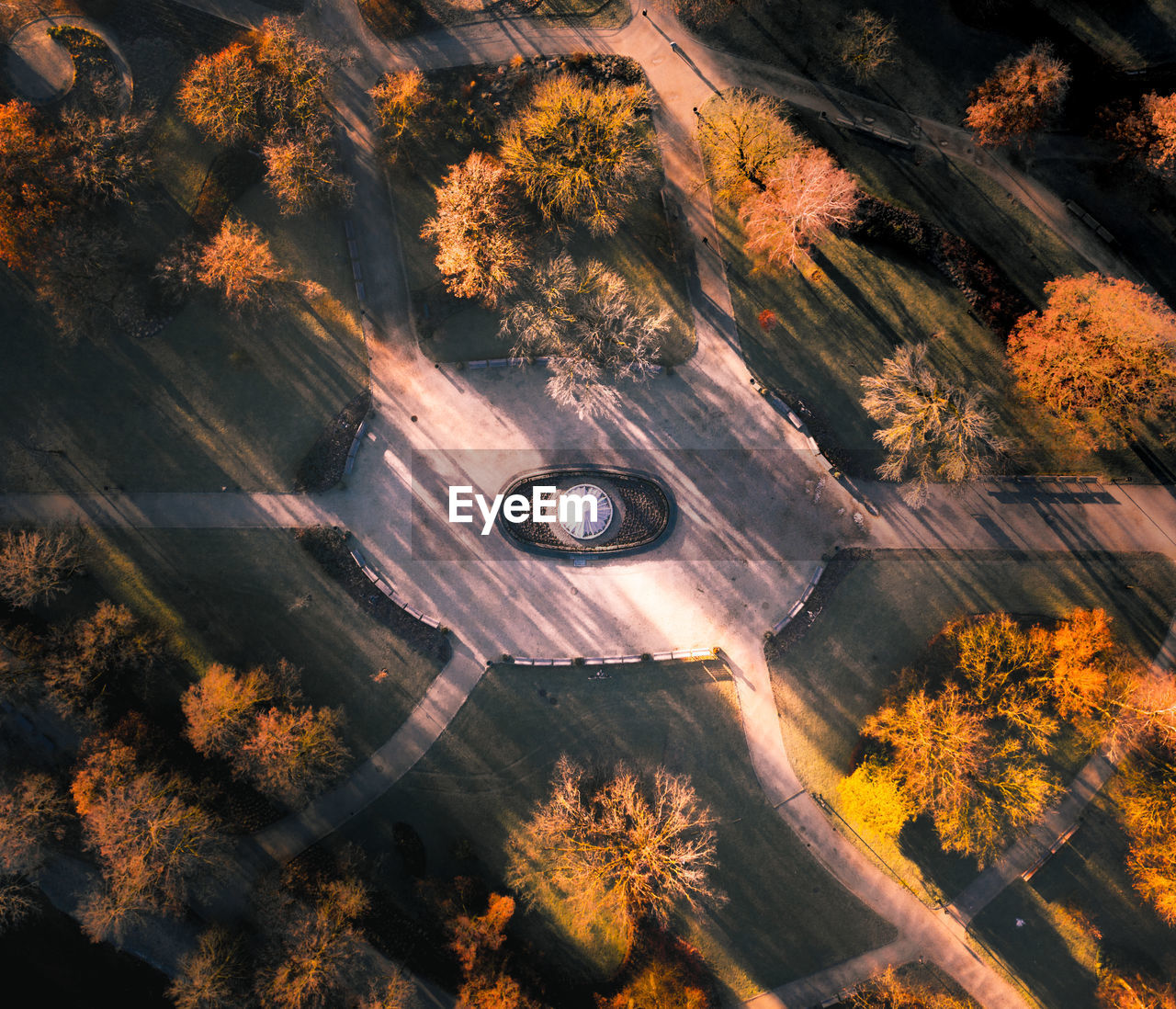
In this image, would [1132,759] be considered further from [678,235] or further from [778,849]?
[678,235]

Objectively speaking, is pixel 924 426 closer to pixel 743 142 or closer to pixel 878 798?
pixel 743 142

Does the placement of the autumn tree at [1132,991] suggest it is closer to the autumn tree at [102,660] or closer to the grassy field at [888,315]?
the grassy field at [888,315]

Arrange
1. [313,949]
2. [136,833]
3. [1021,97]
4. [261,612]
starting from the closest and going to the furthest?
[136,833] → [313,949] → [1021,97] → [261,612]

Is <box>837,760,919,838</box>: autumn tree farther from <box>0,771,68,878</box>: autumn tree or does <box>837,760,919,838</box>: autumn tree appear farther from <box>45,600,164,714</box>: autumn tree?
<box>0,771,68,878</box>: autumn tree

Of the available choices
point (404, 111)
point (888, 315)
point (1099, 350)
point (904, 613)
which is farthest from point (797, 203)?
point (904, 613)

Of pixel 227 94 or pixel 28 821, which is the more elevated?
pixel 227 94

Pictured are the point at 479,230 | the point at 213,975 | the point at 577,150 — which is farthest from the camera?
the point at 479,230

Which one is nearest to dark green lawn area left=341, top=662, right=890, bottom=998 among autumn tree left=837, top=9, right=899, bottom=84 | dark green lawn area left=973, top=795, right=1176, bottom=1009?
dark green lawn area left=973, top=795, right=1176, bottom=1009
